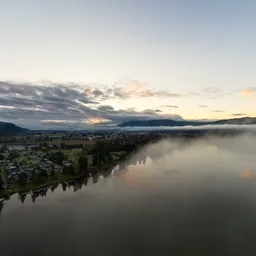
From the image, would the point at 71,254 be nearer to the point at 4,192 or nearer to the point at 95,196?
the point at 95,196

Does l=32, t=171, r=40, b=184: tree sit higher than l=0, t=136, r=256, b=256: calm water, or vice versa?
l=32, t=171, r=40, b=184: tree

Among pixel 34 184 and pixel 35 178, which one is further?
pixel 35 178

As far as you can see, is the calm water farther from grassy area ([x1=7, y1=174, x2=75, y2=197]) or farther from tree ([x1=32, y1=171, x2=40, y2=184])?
tree ([x1=32, y1=171, x2=40, y2=184])

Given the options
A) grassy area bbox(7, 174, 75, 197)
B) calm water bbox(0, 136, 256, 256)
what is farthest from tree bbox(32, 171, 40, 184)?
calm water bbox(0, 136, 256, 256)

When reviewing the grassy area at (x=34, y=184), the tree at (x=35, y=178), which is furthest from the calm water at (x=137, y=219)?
the tree at (x=35, y=178)

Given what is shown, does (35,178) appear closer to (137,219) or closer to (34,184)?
(34,184)

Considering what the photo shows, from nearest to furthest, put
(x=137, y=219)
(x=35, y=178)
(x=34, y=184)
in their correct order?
(x=137, y=219), (x=34, y=184), (x=35, y=178)

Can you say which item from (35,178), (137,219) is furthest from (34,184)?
(137,219)

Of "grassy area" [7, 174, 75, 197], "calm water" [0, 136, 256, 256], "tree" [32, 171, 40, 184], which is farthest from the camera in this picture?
"tree" [32, 171, 40, 184]

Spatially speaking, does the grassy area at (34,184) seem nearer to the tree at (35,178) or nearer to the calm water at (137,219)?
the tree at (35,178)

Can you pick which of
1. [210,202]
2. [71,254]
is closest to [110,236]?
[71,254]
